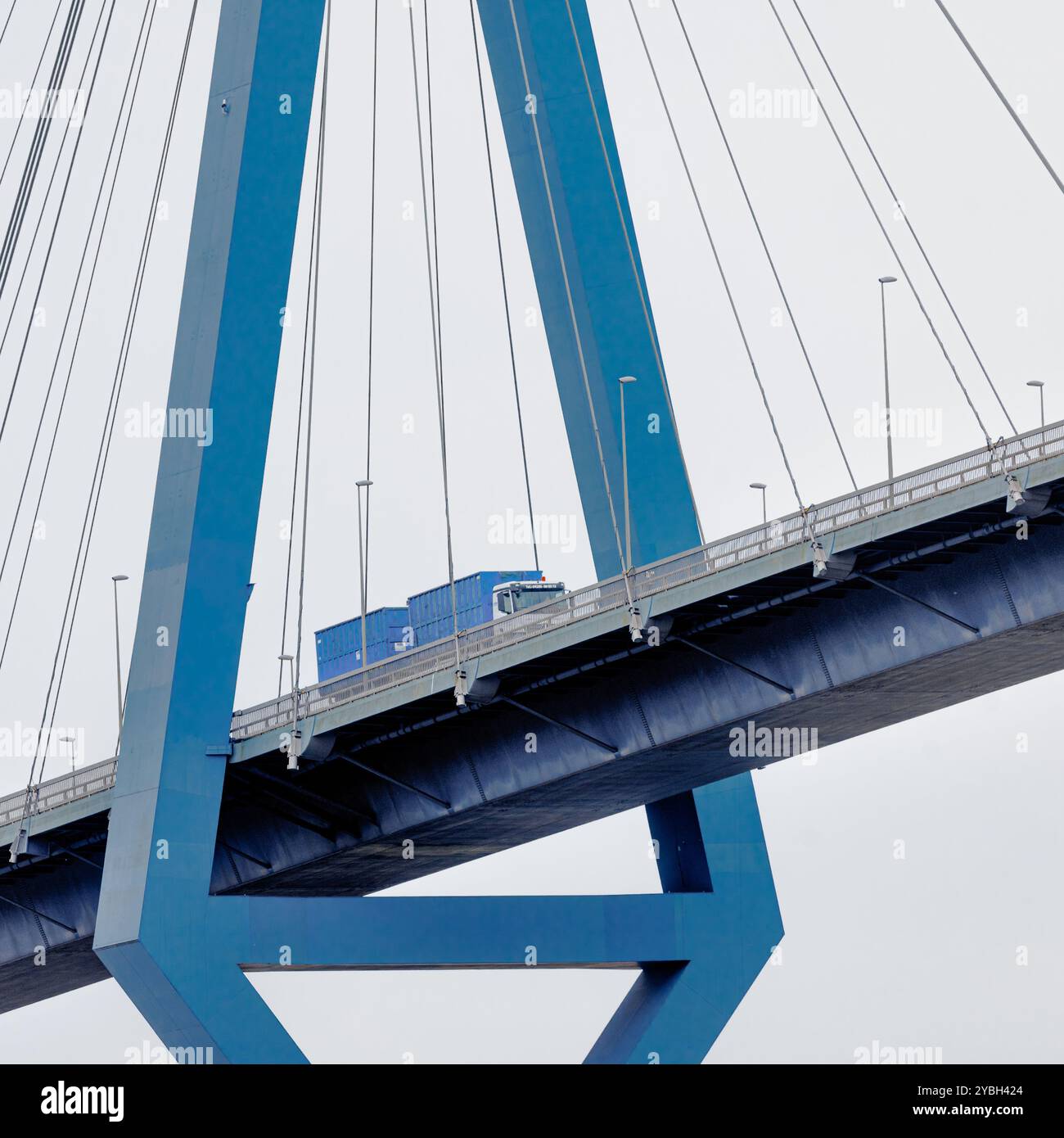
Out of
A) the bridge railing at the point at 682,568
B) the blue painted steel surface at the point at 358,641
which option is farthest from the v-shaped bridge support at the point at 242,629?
the blue painted steel surface at the point at 358,641

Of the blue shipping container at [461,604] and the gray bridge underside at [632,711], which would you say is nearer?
the gray bridge underside at [632,711]

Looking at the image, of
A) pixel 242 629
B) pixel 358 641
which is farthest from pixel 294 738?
pixel 358 641

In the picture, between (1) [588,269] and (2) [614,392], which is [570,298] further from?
(2) [614,392]

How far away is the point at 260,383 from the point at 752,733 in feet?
34.7

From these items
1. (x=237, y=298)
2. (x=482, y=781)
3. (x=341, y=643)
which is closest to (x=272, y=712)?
(x=482, y=781)

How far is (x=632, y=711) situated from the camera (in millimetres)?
47344

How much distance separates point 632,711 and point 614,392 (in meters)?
6.51

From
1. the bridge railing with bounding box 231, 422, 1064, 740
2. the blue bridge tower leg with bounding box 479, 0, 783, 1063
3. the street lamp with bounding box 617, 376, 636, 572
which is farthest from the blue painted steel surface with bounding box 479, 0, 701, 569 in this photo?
the bridge railing with bounding box 231, 422, 1064, 740

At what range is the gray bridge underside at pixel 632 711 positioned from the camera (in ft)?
138

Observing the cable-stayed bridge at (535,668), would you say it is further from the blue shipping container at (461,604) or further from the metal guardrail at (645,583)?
the blue shipping container at (461,604)

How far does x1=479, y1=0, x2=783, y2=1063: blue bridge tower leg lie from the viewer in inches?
1980

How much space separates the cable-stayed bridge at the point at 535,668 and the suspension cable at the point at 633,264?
0.07 metres

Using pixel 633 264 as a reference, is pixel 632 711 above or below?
below
